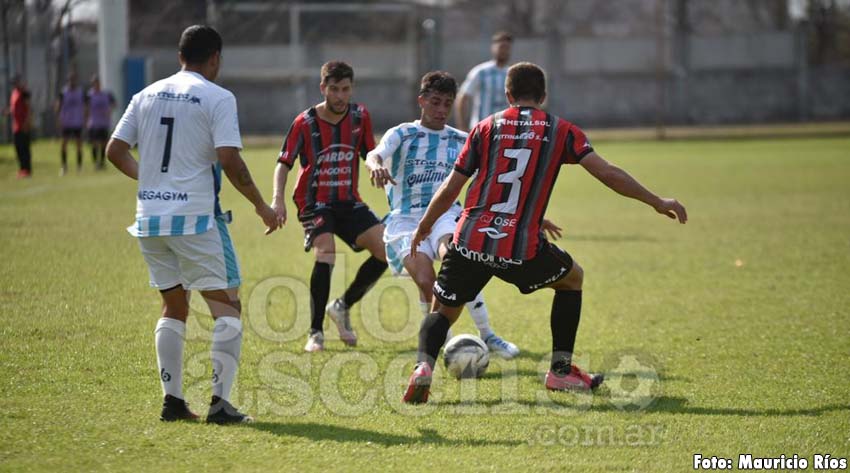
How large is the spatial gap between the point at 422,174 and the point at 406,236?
17.3 inches

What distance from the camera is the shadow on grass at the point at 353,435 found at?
507cm

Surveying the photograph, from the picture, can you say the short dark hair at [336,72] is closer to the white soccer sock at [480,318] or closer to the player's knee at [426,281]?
the player's knee at [426,281]

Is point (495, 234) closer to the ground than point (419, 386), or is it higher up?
higher up

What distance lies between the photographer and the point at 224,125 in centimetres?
515

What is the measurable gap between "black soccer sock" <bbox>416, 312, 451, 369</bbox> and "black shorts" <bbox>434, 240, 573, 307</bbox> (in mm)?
116

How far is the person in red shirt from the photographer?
21609 mm

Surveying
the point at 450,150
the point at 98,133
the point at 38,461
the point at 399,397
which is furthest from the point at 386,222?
the point at 98,133

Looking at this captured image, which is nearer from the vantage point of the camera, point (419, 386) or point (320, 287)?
point (419, 386)

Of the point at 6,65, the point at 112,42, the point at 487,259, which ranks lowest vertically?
the point at 487,259

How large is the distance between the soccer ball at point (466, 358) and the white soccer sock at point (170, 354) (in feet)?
5.94

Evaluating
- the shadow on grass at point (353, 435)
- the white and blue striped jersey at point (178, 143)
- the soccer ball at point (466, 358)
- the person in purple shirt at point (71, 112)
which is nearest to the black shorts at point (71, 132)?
the person in purple shirt at point (71, 112)

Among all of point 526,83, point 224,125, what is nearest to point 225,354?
point 224,125

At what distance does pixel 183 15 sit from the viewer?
47.3 m

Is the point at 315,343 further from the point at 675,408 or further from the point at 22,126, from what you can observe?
the point at 22,126
